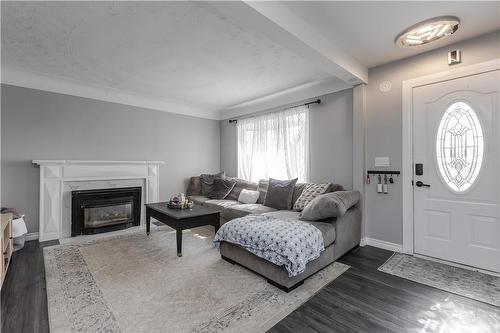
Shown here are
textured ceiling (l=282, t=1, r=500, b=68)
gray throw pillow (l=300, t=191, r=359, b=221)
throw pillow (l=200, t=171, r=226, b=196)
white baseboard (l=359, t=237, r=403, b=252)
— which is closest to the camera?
textured ceiling (l=282, t=1, r=500, b=68)

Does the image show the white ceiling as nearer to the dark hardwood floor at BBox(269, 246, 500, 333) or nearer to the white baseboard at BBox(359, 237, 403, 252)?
the white baseboard at BBox(359, 237, 403, 252)

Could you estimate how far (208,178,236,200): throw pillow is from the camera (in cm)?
481

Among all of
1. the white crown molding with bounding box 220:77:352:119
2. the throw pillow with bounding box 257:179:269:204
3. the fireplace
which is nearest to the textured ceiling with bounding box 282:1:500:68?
the white crown molding with bounding box 220:77:352:119

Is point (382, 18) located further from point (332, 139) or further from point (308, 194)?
point (308, 194)

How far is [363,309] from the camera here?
6.11 feet

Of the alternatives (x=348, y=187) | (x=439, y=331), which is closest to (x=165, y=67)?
(x=348, y=187)

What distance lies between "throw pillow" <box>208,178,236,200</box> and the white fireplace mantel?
1530mm

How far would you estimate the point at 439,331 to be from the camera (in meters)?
1.62

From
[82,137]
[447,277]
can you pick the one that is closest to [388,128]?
[447,277]

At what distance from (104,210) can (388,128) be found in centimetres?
456

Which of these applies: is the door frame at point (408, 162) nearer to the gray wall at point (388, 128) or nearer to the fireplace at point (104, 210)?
the gray wall at point (388, 128)

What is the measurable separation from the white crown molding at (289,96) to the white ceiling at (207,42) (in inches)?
0.8

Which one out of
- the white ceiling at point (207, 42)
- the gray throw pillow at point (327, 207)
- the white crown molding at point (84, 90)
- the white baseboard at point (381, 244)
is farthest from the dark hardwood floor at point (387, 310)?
the white crown molding at point (84, 90)

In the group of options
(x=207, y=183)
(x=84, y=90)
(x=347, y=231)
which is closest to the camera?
(x=347, y=231)
